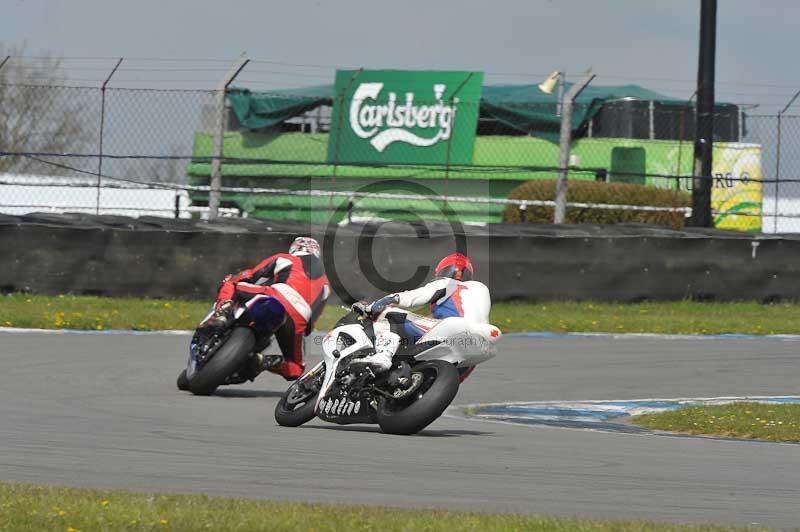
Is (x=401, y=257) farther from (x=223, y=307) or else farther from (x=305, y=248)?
(x=223, y=307)

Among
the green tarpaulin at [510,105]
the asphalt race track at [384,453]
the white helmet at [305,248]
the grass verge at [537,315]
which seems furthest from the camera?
the green tarpaulin at [510,105]

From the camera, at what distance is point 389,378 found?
367 inches

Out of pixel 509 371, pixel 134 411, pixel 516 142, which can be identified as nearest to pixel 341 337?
pixel 134 411

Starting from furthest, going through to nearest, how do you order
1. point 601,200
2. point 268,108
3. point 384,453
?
point 268,108, point 601,200, point 384,453

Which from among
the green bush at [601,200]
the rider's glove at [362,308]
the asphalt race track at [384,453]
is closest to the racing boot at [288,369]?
the asphalt race track at [384,453]

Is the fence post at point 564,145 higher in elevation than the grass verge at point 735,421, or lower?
higher

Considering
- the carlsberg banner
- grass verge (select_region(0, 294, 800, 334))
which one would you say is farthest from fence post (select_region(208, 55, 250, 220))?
the carlsberg banner

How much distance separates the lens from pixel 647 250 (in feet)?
61.9

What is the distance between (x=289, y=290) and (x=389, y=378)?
2441mm

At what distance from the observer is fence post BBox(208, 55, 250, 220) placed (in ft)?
65.1

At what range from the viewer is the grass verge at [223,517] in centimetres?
581

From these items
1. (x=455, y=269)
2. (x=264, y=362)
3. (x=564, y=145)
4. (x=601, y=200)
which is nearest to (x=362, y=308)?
(x=455, y=269)

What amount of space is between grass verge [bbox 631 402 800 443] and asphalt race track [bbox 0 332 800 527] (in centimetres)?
55

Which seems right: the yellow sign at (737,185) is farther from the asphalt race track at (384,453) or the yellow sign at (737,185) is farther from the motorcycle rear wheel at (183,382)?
the motorcycle rear wheel at (183,382)
